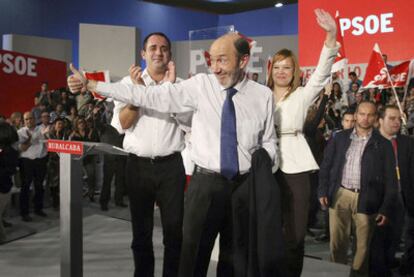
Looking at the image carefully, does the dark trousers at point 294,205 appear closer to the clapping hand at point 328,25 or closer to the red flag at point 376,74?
the clapping hand at point 328,25

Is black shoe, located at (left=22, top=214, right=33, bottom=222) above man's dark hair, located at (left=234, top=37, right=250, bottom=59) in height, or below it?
below

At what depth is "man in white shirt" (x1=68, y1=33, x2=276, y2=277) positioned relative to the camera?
2307 millimetres

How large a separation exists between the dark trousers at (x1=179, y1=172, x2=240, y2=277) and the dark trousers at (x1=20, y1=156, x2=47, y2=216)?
181 inches

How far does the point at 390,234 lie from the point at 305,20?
6620 mm

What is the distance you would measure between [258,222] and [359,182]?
160 centimetres

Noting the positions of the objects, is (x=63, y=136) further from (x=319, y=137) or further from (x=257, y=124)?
(x=257, y=124)

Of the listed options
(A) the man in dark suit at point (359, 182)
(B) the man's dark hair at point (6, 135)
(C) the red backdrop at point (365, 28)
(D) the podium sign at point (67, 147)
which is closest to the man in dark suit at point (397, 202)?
(A) the man in dark suit at point (359, 182)

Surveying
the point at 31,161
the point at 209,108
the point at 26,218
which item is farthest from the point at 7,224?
the point at 209,108

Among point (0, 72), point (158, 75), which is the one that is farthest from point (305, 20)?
point (158, 75)

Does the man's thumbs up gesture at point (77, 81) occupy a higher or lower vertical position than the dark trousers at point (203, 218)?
higher

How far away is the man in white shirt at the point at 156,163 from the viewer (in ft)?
9.19

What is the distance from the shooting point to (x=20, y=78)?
28.3 feet

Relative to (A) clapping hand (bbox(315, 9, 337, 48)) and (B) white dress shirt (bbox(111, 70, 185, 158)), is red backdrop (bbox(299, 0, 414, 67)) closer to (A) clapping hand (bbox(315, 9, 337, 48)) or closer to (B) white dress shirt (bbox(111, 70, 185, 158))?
(A) clapping hand (bbox(315, 9, 337, 48))

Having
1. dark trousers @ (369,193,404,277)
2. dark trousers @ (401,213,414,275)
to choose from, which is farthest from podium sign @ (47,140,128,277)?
dark trousers @ (401,213,414,275)
